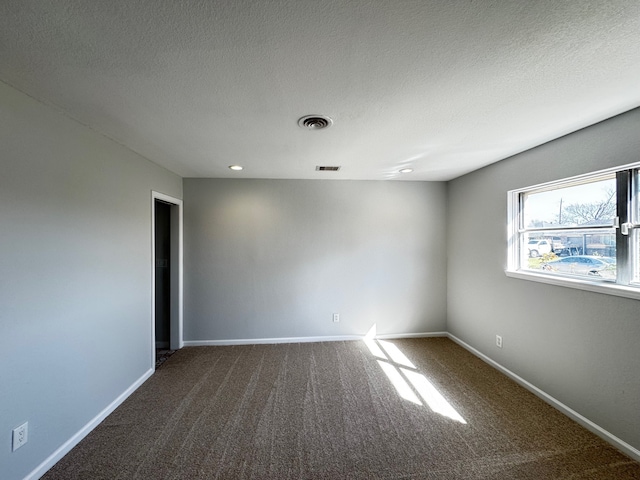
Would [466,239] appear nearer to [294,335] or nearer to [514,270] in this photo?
[514,270]

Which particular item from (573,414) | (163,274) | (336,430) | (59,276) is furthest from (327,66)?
(163,274)

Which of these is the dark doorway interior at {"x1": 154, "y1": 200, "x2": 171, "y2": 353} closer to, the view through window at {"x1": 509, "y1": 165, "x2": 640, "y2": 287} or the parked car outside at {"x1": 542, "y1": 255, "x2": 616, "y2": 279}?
the view through window at {"x1": 509, "y1": 165, "x2": 640, "y2": 287}

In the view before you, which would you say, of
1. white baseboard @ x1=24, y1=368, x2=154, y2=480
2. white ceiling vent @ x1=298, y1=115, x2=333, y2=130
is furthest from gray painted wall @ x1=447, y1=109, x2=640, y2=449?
white baseboard @ x1=24, y1=368, x2=154, y2=480

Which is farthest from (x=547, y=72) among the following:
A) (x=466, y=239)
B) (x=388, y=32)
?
(x=466, y=239)

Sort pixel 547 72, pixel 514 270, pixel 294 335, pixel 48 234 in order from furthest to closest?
pixel 294 335 < pixel 514 270 < pixel 48 234 < pixel 547 72

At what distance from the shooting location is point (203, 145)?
224 centimetres

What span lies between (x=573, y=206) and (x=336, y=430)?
272 cm

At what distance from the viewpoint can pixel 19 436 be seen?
142 centimetres

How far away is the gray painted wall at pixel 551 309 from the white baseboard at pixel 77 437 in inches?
149

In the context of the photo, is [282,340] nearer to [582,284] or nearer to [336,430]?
[336,430]

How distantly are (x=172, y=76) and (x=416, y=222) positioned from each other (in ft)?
10.9

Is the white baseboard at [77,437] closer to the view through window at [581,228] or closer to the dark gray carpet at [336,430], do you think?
the dark gray carpet at [336,430]

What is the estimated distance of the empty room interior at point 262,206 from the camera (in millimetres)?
1064

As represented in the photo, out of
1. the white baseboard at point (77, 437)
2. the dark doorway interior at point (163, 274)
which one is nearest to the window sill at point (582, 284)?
the white baseboard at point (77, 437)
